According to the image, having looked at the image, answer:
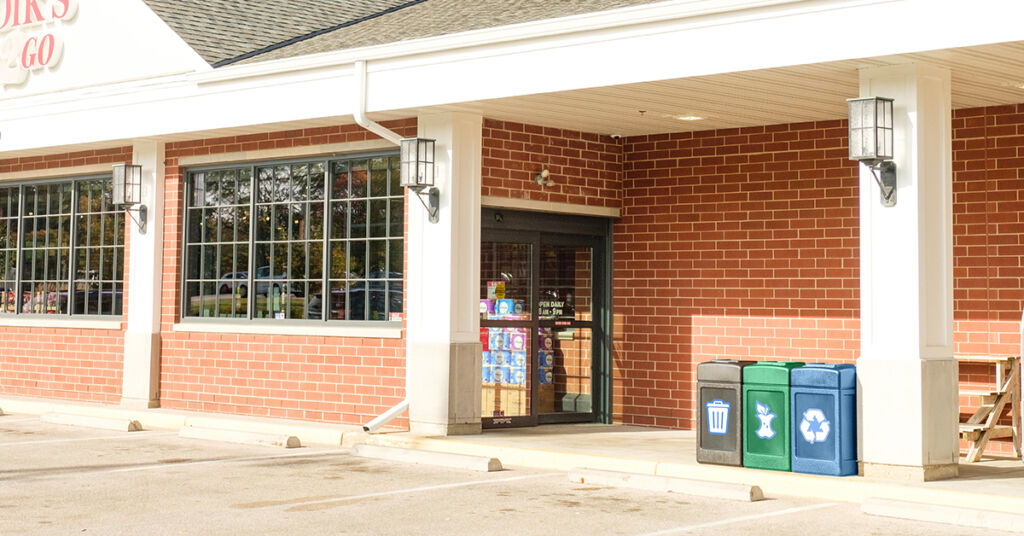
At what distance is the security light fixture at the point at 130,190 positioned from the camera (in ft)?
54.4

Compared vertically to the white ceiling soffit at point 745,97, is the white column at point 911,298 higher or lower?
lower

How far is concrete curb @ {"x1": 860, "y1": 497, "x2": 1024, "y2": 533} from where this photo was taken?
8953mm

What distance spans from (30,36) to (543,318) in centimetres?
832

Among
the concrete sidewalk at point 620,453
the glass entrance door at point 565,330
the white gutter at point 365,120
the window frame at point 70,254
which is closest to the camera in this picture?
the concrete sidewalk at point 620,453

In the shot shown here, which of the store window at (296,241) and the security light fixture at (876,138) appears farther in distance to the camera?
the store window at (296,241)

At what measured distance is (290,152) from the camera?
50.6ft

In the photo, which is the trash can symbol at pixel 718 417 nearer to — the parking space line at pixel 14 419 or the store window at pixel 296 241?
the store window at pixel 296 241

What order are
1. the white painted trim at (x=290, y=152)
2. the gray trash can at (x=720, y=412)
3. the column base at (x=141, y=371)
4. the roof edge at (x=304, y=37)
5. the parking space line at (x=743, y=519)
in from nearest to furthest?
the parking space line at (x=743, y=519) → the gray trash can at (x=720, y=412) → the white painted trim at (x=290, y=152) → the roof edge at (x=304, y=37) → the column base at (x=141, y=371)

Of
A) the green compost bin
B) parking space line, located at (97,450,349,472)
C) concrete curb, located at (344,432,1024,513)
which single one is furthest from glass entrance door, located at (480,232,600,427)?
the green compost bin

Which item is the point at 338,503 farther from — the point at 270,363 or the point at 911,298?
the point at 270,363

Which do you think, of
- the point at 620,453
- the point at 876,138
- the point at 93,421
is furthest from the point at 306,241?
the point at 876,138

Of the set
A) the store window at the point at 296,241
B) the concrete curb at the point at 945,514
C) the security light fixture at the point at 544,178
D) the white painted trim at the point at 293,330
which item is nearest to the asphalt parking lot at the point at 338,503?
the concrete curb at the point at 945,514

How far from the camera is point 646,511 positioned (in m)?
9.62

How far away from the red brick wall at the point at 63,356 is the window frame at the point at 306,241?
3.47ft
